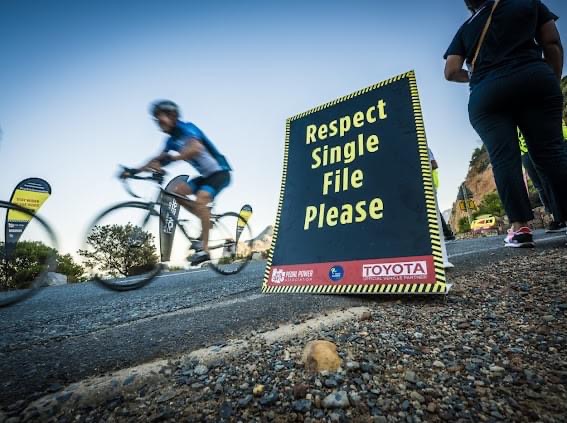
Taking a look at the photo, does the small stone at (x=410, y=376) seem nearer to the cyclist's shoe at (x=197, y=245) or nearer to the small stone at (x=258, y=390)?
the small stone at (x=258, y=390)

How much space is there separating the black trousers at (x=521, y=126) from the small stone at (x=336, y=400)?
7.31 feet

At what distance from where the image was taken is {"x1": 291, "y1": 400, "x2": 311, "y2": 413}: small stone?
2.16 feet

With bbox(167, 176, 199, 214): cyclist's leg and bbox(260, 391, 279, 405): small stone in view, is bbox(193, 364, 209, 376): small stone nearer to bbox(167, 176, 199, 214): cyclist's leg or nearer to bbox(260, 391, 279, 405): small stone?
bbox(260, 391, 279, 405): small stone

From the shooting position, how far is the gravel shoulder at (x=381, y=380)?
63 cm

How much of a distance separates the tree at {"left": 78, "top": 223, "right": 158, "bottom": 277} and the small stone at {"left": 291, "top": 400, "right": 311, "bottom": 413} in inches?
127

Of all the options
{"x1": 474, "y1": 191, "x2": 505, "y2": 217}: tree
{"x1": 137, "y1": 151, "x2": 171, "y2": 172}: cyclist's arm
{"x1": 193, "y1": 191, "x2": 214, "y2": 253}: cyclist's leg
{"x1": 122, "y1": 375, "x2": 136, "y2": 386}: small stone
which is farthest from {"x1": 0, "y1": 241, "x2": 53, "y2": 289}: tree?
{"x1": 474, "y1": 191, "x2": 505, "y2": 217}: tree

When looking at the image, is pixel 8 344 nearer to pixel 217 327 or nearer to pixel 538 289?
pixel 217 327

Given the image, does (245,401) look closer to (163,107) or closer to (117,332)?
(117,332)

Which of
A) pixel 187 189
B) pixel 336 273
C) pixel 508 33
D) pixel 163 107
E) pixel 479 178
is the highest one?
pixel 479 178

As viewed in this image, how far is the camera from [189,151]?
3.35 metres

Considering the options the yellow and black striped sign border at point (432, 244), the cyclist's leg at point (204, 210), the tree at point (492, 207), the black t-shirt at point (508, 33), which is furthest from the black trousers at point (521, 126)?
the tree at point (492, 207)

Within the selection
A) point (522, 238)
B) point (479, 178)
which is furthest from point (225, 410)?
point (479, 178)

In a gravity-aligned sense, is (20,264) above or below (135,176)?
below

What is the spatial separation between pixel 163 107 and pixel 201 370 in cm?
325
